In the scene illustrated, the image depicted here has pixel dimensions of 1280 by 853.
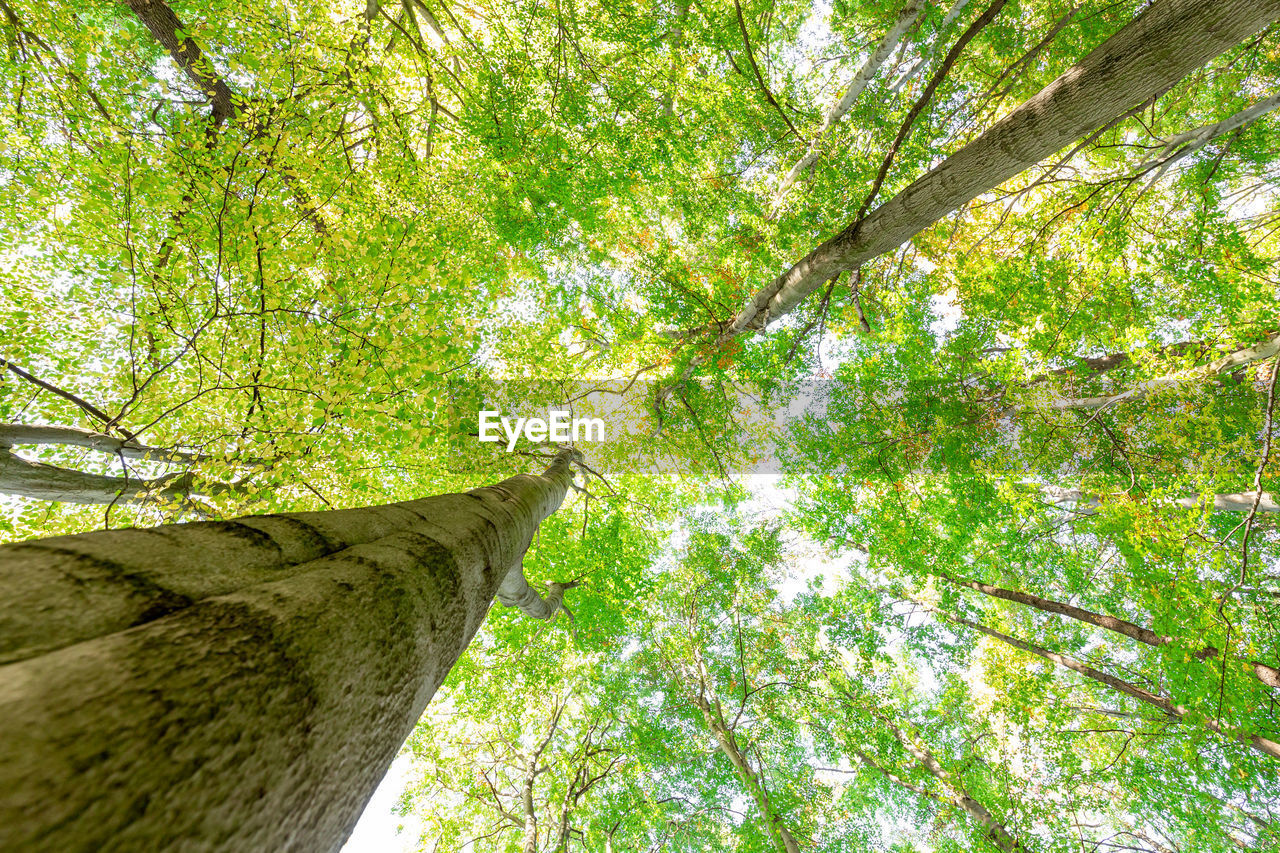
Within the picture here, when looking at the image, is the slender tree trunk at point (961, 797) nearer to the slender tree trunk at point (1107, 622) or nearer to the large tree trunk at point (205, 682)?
the slender tree trunk at point (1107, 622)

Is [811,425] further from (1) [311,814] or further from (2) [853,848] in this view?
(1) [311,814]

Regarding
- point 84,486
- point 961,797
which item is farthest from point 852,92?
point 961,797

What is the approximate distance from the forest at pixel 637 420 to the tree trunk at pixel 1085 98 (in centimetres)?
3

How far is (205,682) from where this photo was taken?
798 mm

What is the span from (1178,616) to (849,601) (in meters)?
5.51

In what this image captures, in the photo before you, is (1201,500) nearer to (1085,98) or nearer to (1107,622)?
(1107,622)

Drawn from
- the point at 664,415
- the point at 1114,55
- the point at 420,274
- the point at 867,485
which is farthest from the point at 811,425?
the point at 420,274

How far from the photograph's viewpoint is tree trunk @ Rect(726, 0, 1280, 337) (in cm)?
258

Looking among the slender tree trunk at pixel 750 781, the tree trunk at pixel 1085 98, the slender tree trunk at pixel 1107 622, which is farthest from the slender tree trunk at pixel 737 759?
the tree trunk at pixel 1085 98

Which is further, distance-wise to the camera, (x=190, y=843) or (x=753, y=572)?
(x=753, y=572)

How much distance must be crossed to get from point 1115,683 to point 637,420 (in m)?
10.8

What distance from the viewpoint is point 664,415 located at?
9.46 m

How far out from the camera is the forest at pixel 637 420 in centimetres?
124

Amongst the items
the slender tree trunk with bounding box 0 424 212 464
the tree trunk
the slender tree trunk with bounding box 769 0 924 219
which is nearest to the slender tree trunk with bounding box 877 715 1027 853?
the tree trunk
